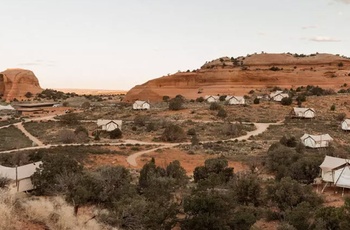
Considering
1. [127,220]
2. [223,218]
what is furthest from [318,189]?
[127,220]

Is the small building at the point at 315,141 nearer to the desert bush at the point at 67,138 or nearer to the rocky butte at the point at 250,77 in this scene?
the desert bush at the point at 67,138

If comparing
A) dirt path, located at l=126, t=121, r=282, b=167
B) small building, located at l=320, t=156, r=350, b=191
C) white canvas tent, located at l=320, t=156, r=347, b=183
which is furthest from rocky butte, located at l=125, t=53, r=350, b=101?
small building, located at l=320, t=156, r=350, b=191

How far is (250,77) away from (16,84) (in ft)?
202

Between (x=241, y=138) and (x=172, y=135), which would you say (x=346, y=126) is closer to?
(x=241, y=138)

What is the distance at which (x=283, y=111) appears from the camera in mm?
58062

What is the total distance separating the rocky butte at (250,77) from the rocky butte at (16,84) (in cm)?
3453

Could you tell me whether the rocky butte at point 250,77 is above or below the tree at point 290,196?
above

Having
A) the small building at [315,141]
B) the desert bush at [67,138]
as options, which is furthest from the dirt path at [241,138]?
the desert bush at [67,138]

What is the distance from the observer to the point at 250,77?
8538 centimetres

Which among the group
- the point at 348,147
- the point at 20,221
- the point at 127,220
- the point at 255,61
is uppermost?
the point at 255,61

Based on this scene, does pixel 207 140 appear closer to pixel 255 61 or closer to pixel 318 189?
pixel 318 189

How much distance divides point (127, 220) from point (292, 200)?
855 cm

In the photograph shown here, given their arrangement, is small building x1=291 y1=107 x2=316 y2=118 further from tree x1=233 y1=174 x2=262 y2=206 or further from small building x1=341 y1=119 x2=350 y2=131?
tree x1=233 y1=174 x2=262 y2=206

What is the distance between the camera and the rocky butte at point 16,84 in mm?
Answer: 105512
